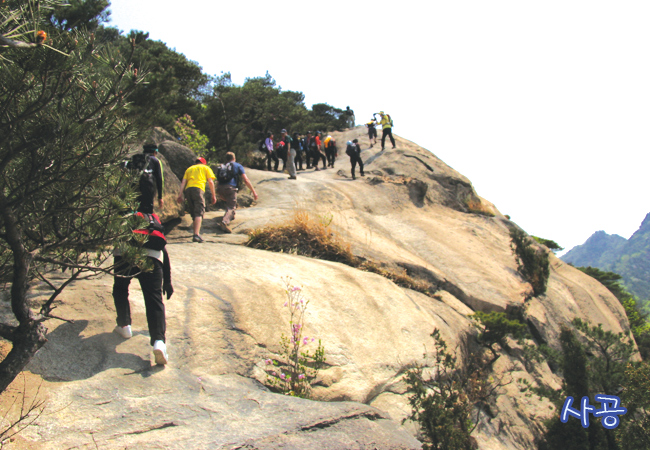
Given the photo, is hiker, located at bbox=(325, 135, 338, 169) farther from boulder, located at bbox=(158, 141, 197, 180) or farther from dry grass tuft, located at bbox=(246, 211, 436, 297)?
dry grass tuft, located at bbox=(246, 211, 436, 297)

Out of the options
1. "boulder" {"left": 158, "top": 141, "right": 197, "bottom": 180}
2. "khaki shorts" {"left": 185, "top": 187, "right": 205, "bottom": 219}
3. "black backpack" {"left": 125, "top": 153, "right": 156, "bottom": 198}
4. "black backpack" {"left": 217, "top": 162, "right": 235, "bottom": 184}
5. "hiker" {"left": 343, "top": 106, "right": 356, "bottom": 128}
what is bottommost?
"khaki shorts" {"left": 185, "top": 187, "right": 205, "bottom": 219}

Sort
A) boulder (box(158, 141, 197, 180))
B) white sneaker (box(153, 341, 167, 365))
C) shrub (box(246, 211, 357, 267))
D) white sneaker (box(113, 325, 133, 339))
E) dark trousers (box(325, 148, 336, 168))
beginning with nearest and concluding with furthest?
1. white sneaker (box(153, 341, 167, 365))
2. white sneaker (box(113, 325, 133, 339))
3. shrub (box(246, 211, 357, 267))
4. boulder (box(158, 141, 197, 180))
5. dark trousers (box(325, 148, 336, 168))

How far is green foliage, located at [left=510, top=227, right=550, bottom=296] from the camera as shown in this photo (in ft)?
40.5

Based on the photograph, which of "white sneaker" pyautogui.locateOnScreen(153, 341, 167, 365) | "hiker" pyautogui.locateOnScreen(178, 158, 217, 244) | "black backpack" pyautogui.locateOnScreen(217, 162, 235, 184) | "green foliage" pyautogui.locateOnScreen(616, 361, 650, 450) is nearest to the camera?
"white sneaker" pyautogui.locateOnScreen(153, 341, 167, 365)

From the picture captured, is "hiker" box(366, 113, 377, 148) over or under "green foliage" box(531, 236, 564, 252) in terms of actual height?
over

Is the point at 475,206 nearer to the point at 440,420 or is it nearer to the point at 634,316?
the point at 634,316

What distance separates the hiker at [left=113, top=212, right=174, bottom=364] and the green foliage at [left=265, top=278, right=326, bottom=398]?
4.25 ft

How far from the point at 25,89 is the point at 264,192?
10.5 meters

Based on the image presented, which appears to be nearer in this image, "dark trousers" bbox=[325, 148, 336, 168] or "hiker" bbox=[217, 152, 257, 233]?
"hiker" bbox=[217, 152, 257, 233]

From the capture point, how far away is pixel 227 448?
310 centimetres

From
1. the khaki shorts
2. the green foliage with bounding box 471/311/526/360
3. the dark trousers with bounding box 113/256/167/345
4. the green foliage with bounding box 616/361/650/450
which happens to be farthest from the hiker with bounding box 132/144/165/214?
the green foliage with bounding box 616/361/650/450

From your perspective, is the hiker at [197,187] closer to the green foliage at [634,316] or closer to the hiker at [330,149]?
the hiker at [330,149]

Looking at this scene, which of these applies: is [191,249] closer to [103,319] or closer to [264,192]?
[103,319]

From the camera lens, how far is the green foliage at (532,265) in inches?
486
